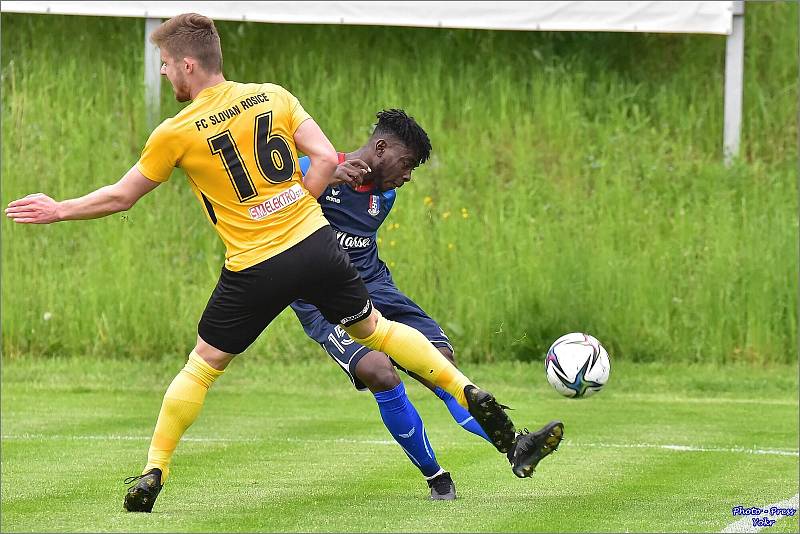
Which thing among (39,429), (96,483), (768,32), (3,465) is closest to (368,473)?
(96,483)

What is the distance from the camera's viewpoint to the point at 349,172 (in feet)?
25.4

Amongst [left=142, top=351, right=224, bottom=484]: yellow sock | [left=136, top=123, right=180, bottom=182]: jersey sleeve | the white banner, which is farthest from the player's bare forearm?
the white banner

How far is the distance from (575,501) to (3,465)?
158 inches

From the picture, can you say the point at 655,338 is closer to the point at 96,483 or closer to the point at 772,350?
the point at 772,350

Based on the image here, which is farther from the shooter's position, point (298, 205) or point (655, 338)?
point (655, 338)

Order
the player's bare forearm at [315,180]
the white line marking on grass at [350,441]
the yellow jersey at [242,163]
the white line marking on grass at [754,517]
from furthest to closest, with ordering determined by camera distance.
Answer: the white line marking on grass at [350,441]
the player's bare forearm at [315,180]
the yellow jersey at [242,163]
the white line marking on grass at [754,517]

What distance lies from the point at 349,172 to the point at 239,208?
0.63 m

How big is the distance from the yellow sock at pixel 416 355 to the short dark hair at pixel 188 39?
1.65m

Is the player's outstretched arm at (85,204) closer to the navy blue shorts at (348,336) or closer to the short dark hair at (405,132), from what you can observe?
the navy blue shorts at (348,336)

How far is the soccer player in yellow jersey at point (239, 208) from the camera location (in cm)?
736

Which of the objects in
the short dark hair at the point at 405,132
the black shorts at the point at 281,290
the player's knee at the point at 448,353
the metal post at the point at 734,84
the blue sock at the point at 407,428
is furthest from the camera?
the metal post at the point at 734,84

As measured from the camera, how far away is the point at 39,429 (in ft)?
40.5

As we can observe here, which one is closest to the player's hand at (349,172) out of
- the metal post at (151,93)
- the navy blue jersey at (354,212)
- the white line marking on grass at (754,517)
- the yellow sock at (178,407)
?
the navy blue jersey at (354,212)

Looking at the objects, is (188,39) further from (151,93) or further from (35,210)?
(151,93)
